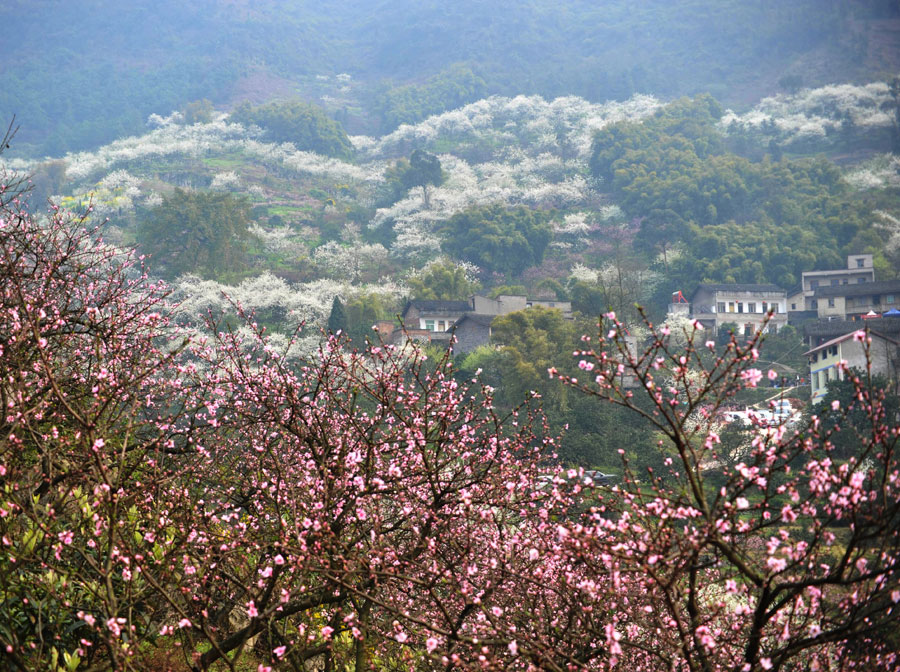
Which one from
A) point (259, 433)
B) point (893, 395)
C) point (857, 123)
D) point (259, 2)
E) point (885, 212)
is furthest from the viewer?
point (259, 2)

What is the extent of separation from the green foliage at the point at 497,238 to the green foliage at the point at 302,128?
118 ft

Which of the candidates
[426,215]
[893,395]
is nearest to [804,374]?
[893,395]

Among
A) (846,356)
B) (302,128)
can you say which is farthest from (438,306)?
(302,128)

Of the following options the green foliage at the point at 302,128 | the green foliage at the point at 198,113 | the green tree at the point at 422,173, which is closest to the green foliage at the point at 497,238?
the green tree at the point at 422,173

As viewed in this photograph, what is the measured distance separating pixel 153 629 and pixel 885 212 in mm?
73964

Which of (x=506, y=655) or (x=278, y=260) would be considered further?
(x=278, y=260)

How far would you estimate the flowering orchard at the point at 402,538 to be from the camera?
374 centimetres

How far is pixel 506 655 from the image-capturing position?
6.12 metres

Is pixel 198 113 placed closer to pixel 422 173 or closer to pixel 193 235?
pixel 422 173

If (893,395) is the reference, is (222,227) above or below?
above

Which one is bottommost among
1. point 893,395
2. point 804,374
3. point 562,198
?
point 893,395

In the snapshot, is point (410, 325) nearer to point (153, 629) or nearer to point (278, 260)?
point (278, 260)

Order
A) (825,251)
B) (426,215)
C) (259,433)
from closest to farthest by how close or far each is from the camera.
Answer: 1. (259,433)
2. (825,251)
3. (426,215)

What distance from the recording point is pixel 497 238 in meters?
63.7
